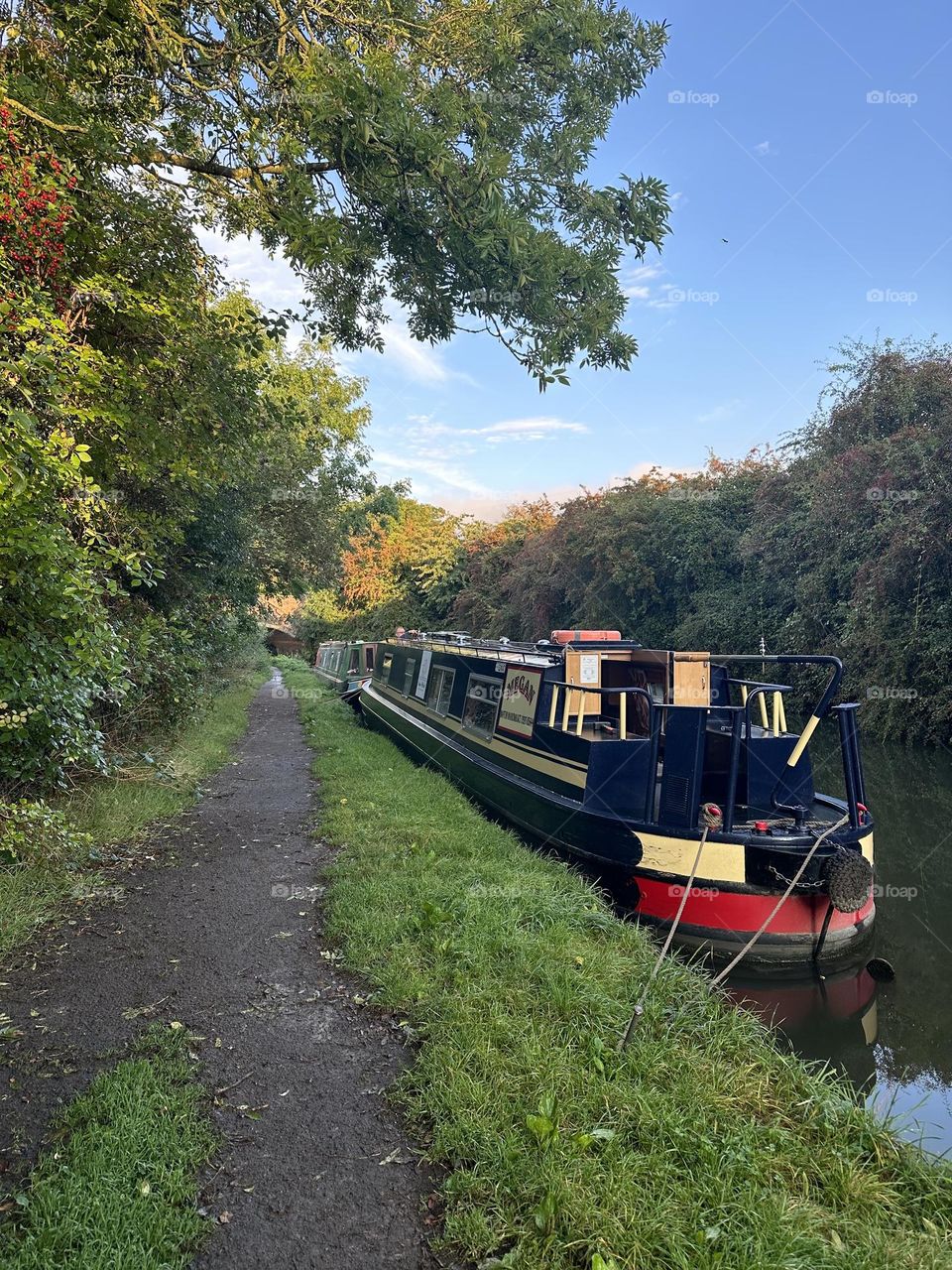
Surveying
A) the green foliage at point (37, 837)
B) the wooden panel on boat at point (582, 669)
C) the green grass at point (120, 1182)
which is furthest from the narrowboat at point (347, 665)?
the green grass at point (120, 1182)

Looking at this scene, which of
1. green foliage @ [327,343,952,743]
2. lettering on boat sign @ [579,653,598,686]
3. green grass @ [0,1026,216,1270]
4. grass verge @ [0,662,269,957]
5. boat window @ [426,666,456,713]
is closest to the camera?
green grass @ [0,1026,216,1270]

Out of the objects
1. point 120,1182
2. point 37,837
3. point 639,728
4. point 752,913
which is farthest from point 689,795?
point 37,837

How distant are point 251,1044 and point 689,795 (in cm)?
341

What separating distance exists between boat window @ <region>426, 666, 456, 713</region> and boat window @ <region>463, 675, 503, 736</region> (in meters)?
0.69

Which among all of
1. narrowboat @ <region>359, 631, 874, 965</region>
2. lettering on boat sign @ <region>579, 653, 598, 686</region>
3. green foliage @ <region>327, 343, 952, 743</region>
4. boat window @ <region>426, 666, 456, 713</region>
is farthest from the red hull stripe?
green foliage @ <region>327, 343, 952, 743</region>

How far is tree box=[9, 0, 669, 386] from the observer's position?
361 centimetres

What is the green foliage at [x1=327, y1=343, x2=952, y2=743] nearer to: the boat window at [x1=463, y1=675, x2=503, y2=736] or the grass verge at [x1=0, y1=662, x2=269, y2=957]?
the boat window at [x1=463, y1=675, x2=503, y2=736]

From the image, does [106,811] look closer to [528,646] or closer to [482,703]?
[482,703]

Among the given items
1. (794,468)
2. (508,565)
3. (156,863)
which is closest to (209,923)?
(156,863)

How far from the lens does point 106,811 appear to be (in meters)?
5.69

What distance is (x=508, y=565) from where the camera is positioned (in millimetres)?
23609

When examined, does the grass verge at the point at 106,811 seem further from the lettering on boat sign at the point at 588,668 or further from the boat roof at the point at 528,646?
the lettering on boat sign at the point at 588,668

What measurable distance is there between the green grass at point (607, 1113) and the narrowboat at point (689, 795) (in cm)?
85

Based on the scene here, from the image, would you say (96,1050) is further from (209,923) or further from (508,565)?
(508,565)
